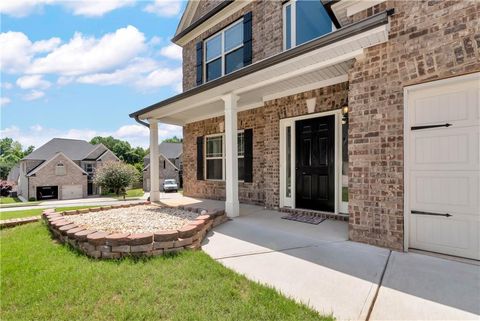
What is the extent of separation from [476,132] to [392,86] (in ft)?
3.71

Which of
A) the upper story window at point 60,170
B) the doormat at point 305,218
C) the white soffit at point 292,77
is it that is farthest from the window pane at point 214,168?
the upper story window at point 60,170

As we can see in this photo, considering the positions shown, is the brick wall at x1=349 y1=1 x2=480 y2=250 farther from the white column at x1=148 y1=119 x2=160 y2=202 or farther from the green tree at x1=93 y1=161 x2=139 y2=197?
the green tree at x1=93 y1=161 x2=139 y2=197

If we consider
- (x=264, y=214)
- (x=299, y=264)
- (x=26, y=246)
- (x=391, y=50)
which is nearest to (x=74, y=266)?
(x=26, y=246)

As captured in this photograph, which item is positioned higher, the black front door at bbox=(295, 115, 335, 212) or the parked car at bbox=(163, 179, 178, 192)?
the black front door at bbox=(295, 115, 335, 212)

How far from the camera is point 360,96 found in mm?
3674

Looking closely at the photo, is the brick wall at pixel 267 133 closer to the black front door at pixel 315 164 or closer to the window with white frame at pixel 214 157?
the window with white frame at pixel 214 157

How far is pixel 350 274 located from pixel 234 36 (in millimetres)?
7399

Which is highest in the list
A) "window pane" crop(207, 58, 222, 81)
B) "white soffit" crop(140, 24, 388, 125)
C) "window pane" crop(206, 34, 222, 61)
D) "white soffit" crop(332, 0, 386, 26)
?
"window pane" crop(206, 34, 222, 61)

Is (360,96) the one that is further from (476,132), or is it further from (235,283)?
(235,283)

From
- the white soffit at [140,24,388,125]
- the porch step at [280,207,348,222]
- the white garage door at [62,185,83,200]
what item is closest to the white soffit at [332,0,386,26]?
the white soffit at [140,24,388,125]

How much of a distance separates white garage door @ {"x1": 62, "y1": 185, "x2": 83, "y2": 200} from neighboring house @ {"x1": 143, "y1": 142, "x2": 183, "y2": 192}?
8.33 m

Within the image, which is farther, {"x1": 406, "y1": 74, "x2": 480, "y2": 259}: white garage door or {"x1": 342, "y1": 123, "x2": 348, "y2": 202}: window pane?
{"x1": 342, "y1": 123, "x2": 348, "y2": 202}: window pane

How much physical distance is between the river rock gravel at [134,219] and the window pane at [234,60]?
4.74 m

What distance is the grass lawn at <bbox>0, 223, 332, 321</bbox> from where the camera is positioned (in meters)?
2.03
